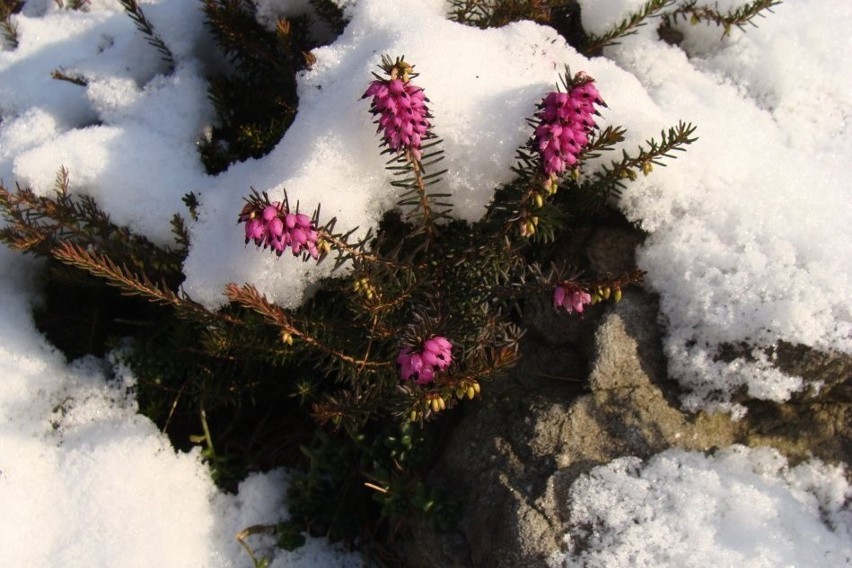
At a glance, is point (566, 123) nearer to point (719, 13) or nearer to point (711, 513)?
point (711, 513)

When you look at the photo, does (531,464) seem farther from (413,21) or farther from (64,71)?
(64,71)

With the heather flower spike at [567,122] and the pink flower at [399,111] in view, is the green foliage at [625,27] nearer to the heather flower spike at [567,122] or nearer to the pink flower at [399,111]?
the heather flower spike at [567,122]

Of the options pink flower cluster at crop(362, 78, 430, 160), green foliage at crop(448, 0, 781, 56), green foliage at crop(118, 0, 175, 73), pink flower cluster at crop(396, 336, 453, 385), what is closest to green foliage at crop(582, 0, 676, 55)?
green foliage at crop(448, 0, 781, 56)

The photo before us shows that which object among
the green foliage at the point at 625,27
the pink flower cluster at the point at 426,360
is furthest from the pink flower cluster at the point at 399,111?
the green foliage at the point at 625,27

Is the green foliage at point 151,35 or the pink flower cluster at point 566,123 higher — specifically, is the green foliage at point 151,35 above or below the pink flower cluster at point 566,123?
below

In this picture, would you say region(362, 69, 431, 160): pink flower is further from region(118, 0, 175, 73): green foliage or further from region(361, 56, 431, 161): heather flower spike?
region(118, 0, 175, 73): green foliage

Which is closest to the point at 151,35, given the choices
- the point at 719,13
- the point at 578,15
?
the point at 578,15

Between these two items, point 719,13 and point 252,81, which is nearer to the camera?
point 719,13
